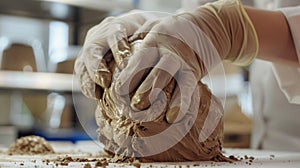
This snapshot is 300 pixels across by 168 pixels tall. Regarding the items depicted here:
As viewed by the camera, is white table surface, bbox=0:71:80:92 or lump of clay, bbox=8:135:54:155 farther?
white table surface, bbox=0:71:80:92

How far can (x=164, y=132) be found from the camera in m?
0.70

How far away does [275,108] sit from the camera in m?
1.28

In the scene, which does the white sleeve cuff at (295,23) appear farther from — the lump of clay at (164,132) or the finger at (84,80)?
the finger at (84,80)

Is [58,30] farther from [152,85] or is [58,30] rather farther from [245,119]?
[152,85]

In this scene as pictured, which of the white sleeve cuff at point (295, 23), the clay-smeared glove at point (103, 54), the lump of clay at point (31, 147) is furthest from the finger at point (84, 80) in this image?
the white sleeve cuff at point (295, 23)

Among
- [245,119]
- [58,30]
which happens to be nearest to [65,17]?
[58,30]

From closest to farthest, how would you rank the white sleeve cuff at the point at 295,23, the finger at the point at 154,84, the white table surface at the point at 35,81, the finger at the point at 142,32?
the finger at the point at 154,84 < the finger at the point at 142,32 < the white sleeve cuff at the point at 295,23 < the white table surface at the point at 35,81

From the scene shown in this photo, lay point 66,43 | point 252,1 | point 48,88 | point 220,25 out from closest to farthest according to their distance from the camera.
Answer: point 220,25, point 252,1, point 48,88, point 66,43

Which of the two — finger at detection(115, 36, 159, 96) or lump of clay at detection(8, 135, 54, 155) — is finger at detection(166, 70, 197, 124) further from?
lump of clay at detection(8, 135, 54, 155)

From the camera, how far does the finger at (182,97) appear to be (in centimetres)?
67

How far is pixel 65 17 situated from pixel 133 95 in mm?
1896

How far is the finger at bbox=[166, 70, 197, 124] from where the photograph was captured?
26.2 inches

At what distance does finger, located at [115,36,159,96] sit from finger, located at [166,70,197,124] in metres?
0.05

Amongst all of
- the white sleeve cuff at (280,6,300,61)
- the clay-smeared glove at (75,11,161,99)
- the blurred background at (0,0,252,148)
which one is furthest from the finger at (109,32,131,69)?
the blurred background at (0,0,252,148)
